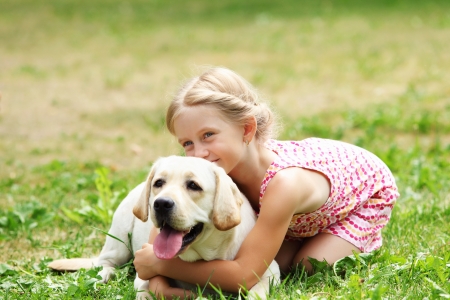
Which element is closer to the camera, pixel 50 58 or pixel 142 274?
pixel 142 274

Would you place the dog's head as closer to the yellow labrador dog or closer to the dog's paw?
the yellow labrador dog

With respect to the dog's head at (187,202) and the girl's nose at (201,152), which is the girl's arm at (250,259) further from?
the girl's nose at (201,152)

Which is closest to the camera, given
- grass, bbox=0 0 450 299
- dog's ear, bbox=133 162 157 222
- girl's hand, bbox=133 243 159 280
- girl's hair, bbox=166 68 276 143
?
dog's ear, bbox=133 162 157 222

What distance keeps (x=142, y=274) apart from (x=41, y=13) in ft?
58.7

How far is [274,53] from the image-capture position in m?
14.2

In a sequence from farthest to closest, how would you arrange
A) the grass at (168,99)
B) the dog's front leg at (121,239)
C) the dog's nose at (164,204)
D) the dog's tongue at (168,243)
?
the dog's front leg at (121,239), the grass at (168,99), the dog's tongue at (168,243), the dog's nose at (164,204)

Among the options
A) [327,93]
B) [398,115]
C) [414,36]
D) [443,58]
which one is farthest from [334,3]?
[398,115]

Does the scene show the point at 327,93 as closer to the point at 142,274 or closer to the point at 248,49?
the point at 248,49

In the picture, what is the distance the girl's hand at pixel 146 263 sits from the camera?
12.1ft

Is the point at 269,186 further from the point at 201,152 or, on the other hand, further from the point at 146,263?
the point at 146,263

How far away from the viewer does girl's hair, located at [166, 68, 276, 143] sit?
3.84m

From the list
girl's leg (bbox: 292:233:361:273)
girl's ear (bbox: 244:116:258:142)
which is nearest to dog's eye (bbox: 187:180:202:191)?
girl's ear (bbox: 244:116:258:142)

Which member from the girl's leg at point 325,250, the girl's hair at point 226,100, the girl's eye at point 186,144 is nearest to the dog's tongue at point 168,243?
the girl's eye at point 186,144

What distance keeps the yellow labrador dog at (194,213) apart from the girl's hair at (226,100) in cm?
43
